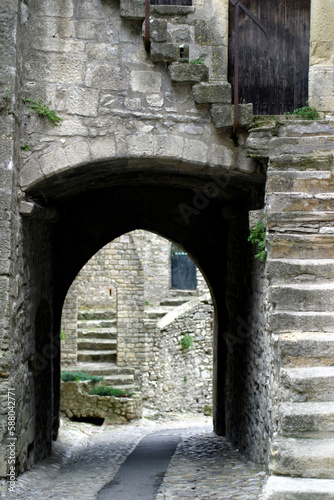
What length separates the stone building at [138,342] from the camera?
12406 mm

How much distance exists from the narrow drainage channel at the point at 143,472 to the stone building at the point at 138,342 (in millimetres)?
3805

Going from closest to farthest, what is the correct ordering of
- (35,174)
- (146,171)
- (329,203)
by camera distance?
(329,203) < (35,174) < (146,171)

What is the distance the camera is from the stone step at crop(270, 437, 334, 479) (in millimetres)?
2793

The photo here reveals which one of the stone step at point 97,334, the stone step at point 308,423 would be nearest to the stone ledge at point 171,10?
the stone step at point 308,423

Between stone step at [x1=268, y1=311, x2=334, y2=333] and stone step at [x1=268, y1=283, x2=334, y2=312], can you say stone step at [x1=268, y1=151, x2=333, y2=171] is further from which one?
stone step at [x1=268, y1=311, x2=334, y2=333]

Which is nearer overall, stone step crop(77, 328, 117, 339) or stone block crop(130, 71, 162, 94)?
stone block crop(130, 71, 162, 94)

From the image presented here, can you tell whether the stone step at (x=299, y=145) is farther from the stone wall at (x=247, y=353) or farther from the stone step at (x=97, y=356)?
the stone step at (x=97, y=356)

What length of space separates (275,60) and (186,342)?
307 inches

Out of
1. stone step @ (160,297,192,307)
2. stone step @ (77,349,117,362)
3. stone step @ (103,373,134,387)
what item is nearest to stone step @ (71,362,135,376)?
stone step @ (103,373,134,387)

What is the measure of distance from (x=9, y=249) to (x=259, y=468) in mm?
2845

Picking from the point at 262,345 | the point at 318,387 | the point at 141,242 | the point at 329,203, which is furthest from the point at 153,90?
the point at 141,242

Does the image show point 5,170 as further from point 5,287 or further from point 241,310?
point 241,310

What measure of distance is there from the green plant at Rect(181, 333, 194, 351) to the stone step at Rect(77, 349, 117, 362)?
2.05m

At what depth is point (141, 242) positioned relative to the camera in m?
18.8
